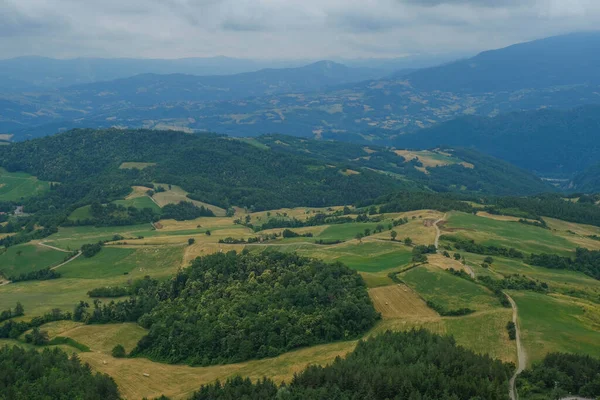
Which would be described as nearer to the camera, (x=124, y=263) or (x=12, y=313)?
(x=12, y=313)

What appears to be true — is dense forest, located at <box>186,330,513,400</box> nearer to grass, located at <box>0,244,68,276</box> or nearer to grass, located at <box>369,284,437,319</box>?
grass, located at <box>369,284,437,319</box>

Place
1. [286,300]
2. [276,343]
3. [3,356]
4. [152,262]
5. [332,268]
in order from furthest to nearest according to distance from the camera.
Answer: [152,262]
[332,268]
[286,300]
[276,343]
[3,356]

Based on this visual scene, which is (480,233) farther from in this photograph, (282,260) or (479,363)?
(479,363)

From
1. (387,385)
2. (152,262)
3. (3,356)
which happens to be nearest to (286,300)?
(387,385)

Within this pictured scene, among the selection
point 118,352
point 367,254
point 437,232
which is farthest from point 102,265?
point 437,232

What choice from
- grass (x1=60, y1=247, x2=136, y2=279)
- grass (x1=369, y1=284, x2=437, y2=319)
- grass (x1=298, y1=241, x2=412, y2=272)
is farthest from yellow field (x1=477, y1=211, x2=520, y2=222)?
grass (x1=60, y1=247, x2=136, y2=279)

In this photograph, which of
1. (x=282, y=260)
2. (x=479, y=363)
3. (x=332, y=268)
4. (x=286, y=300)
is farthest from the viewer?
(x=282, y=260)

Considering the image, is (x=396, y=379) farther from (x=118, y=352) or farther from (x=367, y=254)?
(x=367, y=254)

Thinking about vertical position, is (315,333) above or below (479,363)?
below
